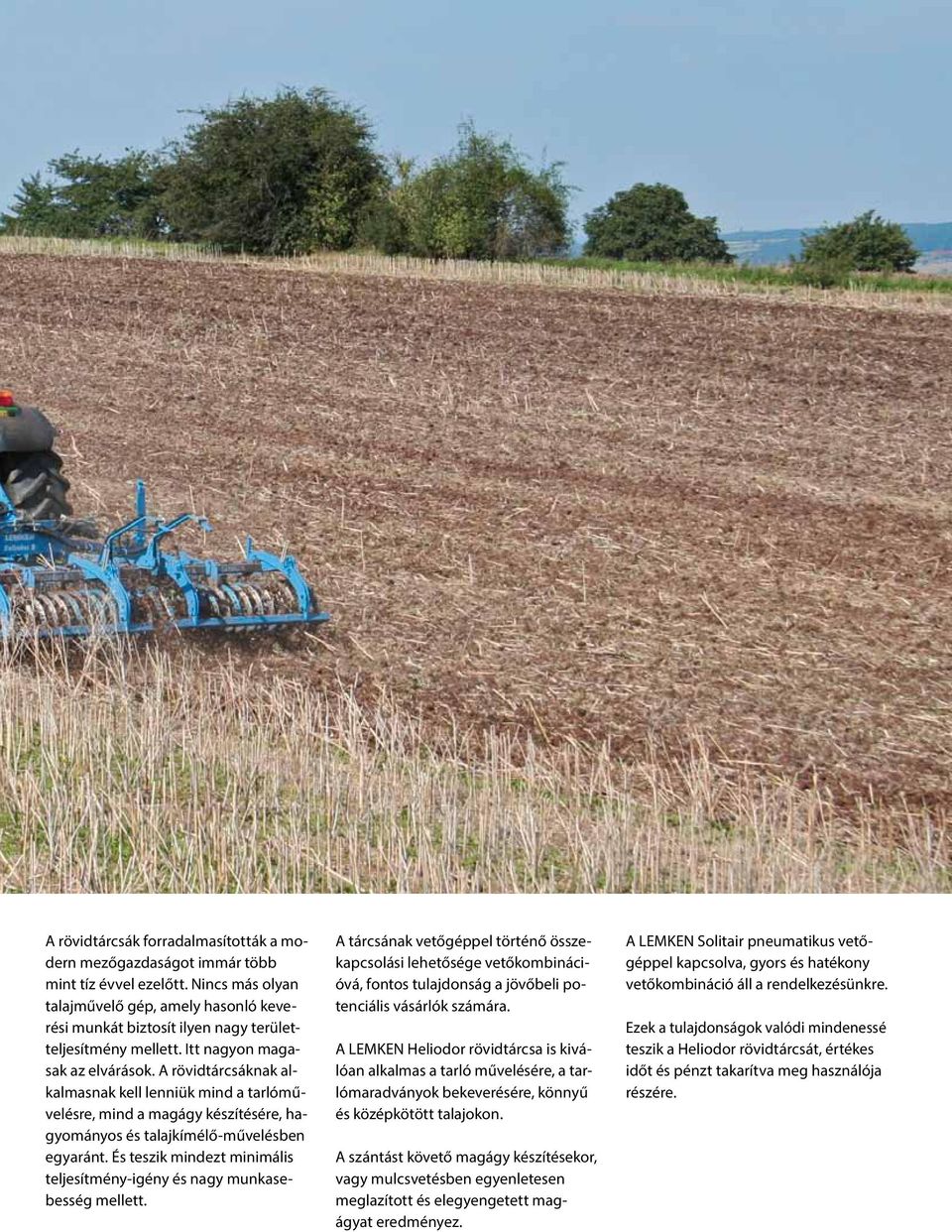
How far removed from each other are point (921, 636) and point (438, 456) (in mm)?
6648

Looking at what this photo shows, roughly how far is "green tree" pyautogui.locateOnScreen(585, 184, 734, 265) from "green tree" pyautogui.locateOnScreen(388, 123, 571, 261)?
15.7 metres

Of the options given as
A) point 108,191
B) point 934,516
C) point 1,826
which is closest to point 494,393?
point 934,516

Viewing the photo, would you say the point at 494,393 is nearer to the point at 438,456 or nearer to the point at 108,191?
the point at 438,456

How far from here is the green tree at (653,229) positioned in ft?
211

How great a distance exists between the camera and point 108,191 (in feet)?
221

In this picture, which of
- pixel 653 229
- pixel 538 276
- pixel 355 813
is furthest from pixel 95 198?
pixel 355 813

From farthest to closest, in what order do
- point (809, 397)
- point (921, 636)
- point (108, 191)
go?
1. point (108, 191)
2. point (809, 397)
3. point (921, 636)

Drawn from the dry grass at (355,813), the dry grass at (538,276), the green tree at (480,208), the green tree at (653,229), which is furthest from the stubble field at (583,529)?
the green tree at (653,229)

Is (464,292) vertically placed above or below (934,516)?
above

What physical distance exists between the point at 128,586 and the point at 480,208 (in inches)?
1447

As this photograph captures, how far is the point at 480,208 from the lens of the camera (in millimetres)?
44219

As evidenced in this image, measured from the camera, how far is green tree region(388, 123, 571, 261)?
4266 cm

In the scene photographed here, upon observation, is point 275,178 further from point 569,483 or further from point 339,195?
point 569,483

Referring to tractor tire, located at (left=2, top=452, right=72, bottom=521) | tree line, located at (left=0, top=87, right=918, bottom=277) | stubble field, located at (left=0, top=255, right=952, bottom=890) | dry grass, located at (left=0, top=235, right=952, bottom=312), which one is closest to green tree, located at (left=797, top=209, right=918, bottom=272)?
tree line, located at (left=0, top=87, right=918, bottom=277)
